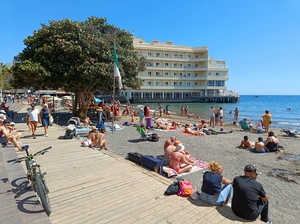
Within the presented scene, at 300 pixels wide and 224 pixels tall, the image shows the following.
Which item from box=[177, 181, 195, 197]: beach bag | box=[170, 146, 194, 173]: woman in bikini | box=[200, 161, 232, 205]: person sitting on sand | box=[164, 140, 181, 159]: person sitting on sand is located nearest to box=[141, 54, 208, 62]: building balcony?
box=[164, 140, 181, 159]: person sitting on sand

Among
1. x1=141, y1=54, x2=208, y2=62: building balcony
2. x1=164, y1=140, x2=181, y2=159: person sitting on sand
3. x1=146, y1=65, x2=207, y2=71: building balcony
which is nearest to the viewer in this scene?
x1=164, y1=140, x2=181, y2=159: person sitting on sand

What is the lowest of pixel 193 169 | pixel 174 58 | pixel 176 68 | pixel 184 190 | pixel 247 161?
pixel 247 161

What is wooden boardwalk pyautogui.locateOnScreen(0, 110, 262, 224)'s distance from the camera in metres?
3.70

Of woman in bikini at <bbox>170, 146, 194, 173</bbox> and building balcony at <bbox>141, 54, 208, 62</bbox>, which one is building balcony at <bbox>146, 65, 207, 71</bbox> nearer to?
building balcony at <bbox>141, 54, 208, 62</bbox>

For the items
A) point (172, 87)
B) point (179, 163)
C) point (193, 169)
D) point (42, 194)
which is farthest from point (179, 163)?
point (172, 87)

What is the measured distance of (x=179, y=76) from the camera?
208 ft

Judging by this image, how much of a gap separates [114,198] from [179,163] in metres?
3.06

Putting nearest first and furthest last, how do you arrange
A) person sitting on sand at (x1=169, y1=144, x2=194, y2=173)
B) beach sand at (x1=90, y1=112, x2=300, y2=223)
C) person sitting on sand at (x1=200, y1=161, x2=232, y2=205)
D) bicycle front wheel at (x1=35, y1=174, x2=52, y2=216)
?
bicycle front wheel at (x1=35, y1=174, x2=52, y2=216) < person sitting on sand at (x1=200, y1=161, x2=232, y2=205) < beach sand at (x1=90, y1=112, x2=300, y2=223) < person sitting on sand at (x1=169, y1=144, x2=194, y2=173)

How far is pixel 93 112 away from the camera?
23.8 meters

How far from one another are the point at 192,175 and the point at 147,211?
3124mm

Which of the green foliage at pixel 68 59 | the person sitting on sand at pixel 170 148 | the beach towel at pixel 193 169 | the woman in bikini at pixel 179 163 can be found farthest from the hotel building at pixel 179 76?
the woman in bikini at pixel 179 163

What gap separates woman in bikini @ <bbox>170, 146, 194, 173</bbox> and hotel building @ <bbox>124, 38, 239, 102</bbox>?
5353 centimetres

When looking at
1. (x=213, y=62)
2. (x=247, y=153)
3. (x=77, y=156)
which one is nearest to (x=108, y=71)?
(x=77, y=156)

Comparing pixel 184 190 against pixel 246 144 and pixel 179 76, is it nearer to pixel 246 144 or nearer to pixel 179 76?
pixel 246 144
